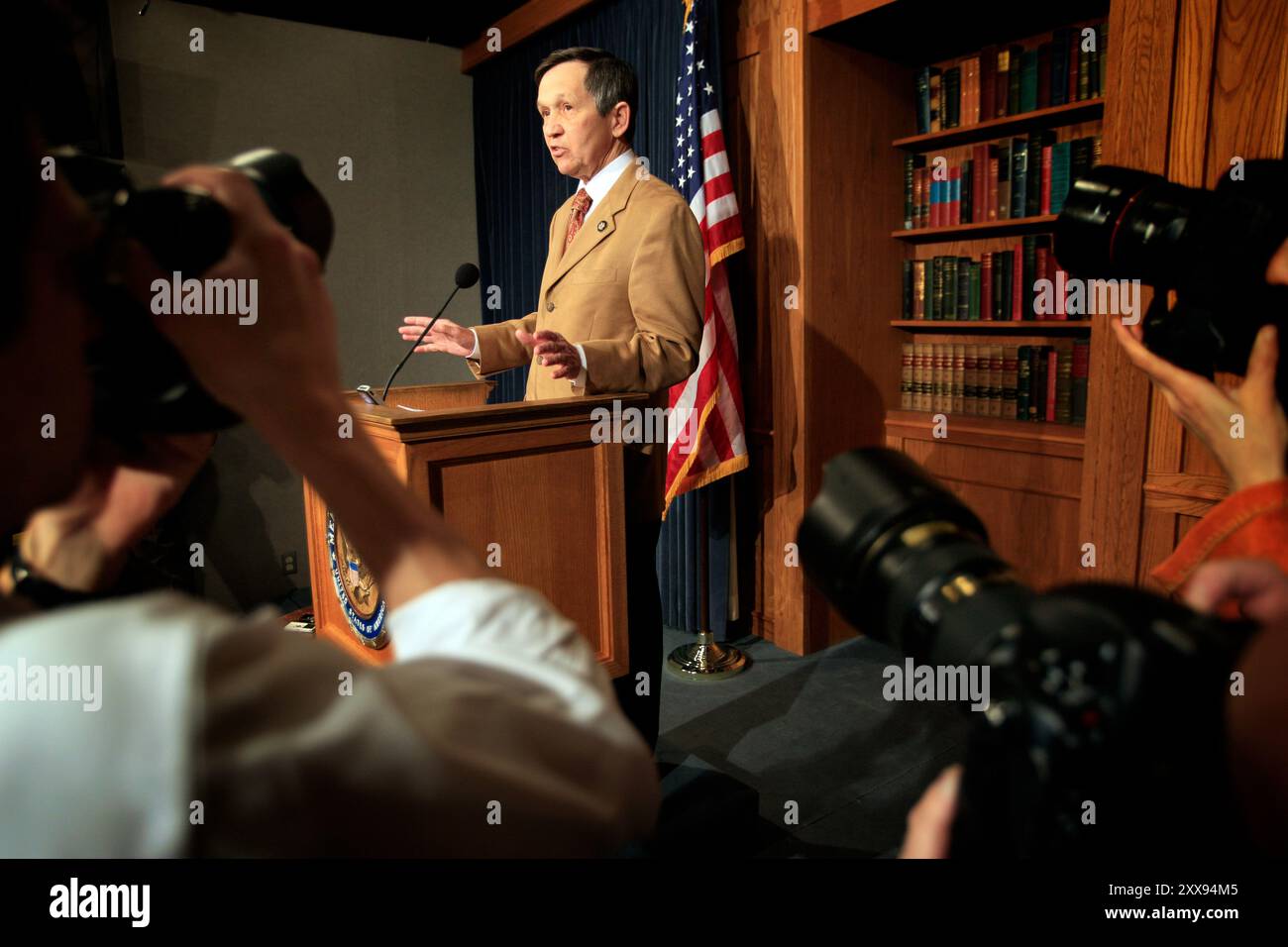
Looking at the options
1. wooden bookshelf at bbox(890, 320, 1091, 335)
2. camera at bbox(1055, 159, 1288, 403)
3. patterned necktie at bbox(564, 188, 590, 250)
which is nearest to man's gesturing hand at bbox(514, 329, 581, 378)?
patterned necktie at bbox(564, 188, 590, 250)

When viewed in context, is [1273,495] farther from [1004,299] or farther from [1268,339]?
[1004,299]

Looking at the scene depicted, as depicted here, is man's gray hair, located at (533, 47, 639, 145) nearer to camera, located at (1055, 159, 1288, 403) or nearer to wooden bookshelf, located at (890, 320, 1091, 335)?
camera, located at (1055, 159, 1288, 403)

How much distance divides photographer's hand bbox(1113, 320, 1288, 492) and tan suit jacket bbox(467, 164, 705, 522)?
3.69ft

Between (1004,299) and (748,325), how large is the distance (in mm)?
840

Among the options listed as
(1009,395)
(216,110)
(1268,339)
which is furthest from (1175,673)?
(216,110)

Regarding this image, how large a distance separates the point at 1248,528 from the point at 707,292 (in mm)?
2141

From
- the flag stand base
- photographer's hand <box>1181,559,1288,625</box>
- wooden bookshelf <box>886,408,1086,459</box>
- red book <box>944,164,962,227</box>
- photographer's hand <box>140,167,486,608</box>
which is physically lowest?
the flag stand base

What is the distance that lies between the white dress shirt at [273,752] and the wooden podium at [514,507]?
113cm

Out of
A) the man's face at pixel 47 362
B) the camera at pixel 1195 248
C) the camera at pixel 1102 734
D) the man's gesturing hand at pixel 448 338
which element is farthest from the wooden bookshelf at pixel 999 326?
the man's face at pixel 47 362

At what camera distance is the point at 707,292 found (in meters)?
2.65

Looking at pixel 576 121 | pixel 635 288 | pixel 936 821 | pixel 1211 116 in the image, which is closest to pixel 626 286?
pixel 635 288

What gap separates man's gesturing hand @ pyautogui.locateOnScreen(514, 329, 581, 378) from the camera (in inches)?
62.7

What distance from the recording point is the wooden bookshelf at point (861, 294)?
2.40m

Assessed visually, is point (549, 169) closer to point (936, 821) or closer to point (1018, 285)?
point (1018, 285)
